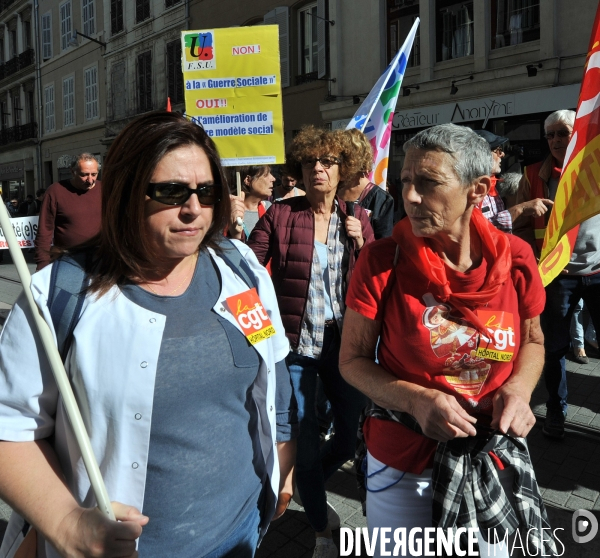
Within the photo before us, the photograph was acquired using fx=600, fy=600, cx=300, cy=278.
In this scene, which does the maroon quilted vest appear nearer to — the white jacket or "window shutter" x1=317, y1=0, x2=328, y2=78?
the white jacket

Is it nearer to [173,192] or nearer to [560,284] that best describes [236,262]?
[173,192]

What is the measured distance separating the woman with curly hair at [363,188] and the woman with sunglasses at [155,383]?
5.30ft

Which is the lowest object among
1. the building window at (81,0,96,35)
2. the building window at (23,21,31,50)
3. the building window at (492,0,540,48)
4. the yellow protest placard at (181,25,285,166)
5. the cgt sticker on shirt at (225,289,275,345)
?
the cgt sticker on shirt at (225,289,275,345)

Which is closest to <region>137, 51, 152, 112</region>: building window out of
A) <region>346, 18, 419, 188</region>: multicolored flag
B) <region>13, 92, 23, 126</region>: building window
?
<region>13, 92, 23, 126</region>: building window

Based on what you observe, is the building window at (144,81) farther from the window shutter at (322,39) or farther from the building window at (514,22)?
the building window at (514,22)

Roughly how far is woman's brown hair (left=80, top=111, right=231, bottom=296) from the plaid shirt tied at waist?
913 millimetres

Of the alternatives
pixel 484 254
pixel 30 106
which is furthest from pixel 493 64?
pixel 30 106

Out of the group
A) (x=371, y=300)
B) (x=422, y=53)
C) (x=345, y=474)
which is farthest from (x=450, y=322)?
(x=422, y=53)

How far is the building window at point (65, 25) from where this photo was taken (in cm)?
2744

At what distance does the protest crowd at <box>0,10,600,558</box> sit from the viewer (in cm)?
134

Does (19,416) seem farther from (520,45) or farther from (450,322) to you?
(520,45)

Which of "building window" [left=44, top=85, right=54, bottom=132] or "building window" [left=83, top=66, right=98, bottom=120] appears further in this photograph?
"building window" [left=44, top=85, right=54, bottom=132]

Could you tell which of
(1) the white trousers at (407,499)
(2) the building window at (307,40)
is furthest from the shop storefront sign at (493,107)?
(1) the white trousers at (407,499)

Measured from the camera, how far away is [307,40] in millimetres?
16297
